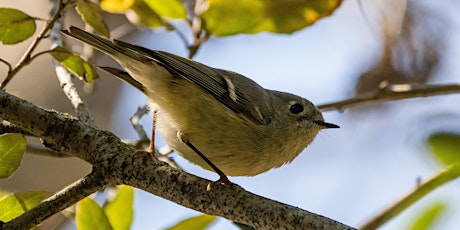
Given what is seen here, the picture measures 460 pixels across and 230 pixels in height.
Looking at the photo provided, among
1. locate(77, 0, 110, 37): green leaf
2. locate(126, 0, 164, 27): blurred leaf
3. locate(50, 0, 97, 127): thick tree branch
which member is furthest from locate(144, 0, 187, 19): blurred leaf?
locate(77, 0, 110, 37): green leaf

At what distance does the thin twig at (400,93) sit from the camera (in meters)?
2.23

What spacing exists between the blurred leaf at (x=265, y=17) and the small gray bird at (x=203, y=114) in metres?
0.15

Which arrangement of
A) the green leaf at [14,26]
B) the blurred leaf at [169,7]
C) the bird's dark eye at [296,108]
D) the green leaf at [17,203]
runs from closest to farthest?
the green leaf at [17,203] < the green leaf at [14,26] < the blurred leaf at [169,7] < the bird's dark eye at [296,108]

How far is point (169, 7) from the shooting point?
2305mm

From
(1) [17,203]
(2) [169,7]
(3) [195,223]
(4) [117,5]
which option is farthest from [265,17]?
(1) [17,203]

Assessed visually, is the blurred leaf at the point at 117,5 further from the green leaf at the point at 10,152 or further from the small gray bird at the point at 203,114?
the green leaf at the point at 10,152

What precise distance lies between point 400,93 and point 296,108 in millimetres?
384

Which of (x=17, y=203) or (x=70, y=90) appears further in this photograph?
(x=70, y=90)

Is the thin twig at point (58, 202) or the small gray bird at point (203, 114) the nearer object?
the thin twig at point (58, 202)

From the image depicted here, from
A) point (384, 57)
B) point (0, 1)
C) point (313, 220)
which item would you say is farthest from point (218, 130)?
point (0, 1)

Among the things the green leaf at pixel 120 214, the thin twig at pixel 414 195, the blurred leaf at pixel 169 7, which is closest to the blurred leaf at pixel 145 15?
the blurred leaf at pixel 169 7

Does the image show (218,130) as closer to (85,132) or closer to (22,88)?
(85,132)

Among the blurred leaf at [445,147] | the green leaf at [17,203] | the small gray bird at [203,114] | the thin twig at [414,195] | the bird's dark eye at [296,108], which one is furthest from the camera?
the bird's dark eye at [296,108]

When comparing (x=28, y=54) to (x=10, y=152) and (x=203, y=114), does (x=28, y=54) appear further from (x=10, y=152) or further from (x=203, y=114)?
(x=203, y=114)
